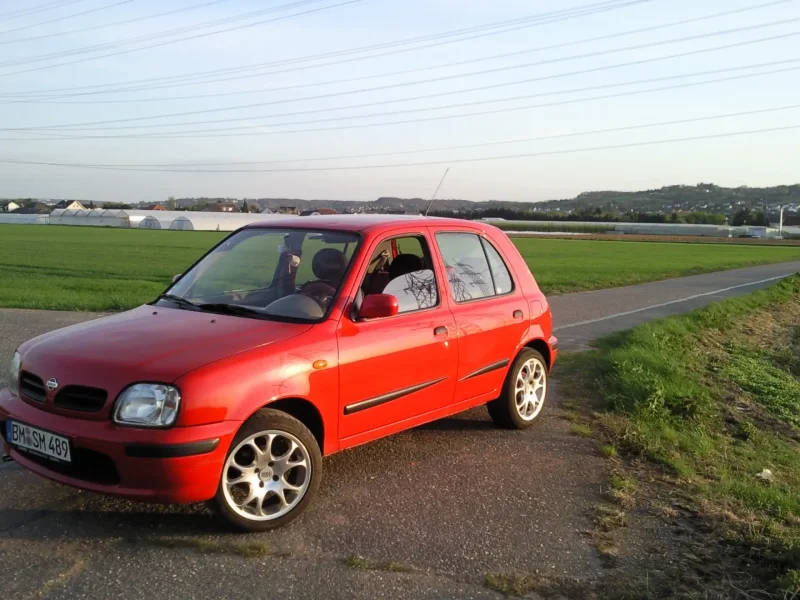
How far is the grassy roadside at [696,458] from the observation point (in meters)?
3.90

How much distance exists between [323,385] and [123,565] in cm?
139

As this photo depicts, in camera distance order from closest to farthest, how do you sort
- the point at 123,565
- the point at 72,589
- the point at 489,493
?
the point at 72,589
the point at 123,565
the point at 489,493

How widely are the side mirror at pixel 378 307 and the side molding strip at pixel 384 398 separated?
53 cm

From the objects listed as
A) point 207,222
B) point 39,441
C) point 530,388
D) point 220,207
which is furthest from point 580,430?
point 220,207

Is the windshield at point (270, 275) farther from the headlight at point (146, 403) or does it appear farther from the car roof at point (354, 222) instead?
the headlight at point (146, 403)

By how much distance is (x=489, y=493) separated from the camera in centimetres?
484

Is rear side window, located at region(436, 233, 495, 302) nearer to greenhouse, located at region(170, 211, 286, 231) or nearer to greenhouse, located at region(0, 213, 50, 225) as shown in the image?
greenhouse, located at region(170, 211, 286, 231)

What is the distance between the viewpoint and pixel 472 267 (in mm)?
5918

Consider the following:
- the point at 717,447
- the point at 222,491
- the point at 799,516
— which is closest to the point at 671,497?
the point at 799,516

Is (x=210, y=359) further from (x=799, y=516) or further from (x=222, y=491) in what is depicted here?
(x=799, y=516)

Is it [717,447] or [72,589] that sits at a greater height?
[72,589]

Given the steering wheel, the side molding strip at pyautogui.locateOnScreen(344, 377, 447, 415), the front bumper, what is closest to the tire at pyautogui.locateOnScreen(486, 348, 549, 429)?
the side molding strip at pyautogui.locateOnScreen(344, 377, 447, 415)

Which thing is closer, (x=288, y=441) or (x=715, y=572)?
(x=715, y=572)

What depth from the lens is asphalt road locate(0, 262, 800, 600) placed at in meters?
3.54
